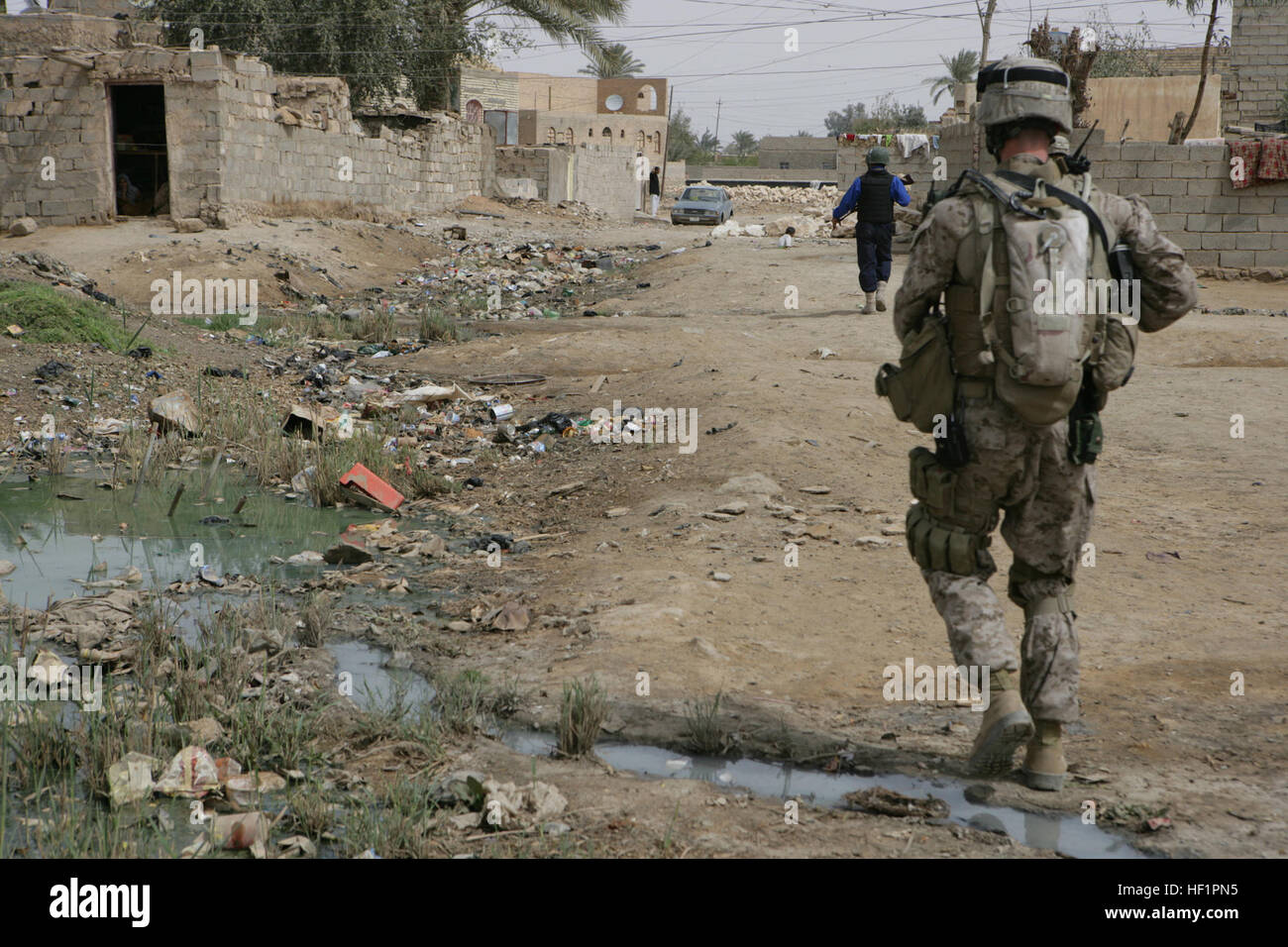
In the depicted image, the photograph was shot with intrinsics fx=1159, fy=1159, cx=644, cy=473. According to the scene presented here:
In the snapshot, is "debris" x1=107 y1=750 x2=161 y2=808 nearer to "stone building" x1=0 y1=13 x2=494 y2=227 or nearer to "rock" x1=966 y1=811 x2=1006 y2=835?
"rock" x1=966 y1=811 x2=1006 y2=835

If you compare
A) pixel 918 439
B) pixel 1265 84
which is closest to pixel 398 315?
pixel 918 439

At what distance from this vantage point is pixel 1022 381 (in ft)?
9.35

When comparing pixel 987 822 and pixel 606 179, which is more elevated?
pixel 606 179

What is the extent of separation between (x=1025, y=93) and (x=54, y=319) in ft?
27.2

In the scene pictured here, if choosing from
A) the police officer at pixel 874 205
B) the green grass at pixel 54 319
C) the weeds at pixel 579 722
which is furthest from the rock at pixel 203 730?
the police officer at pixel 874 205

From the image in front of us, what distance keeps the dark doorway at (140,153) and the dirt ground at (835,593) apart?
26.4 feet

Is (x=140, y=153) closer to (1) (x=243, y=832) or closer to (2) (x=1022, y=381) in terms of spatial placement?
(1) (x=243, y=832)

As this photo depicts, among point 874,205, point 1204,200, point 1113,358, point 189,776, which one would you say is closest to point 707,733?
point 189,776

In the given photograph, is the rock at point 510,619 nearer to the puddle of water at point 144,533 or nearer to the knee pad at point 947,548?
the puddle of water at point 144,533

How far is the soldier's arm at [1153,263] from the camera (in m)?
2.97

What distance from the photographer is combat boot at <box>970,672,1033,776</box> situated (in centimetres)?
290

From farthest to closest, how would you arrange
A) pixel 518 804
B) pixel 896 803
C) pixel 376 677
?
pixel 376 677
pixel 896 803
pixel 518 804

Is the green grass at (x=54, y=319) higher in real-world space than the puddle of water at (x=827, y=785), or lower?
higher
